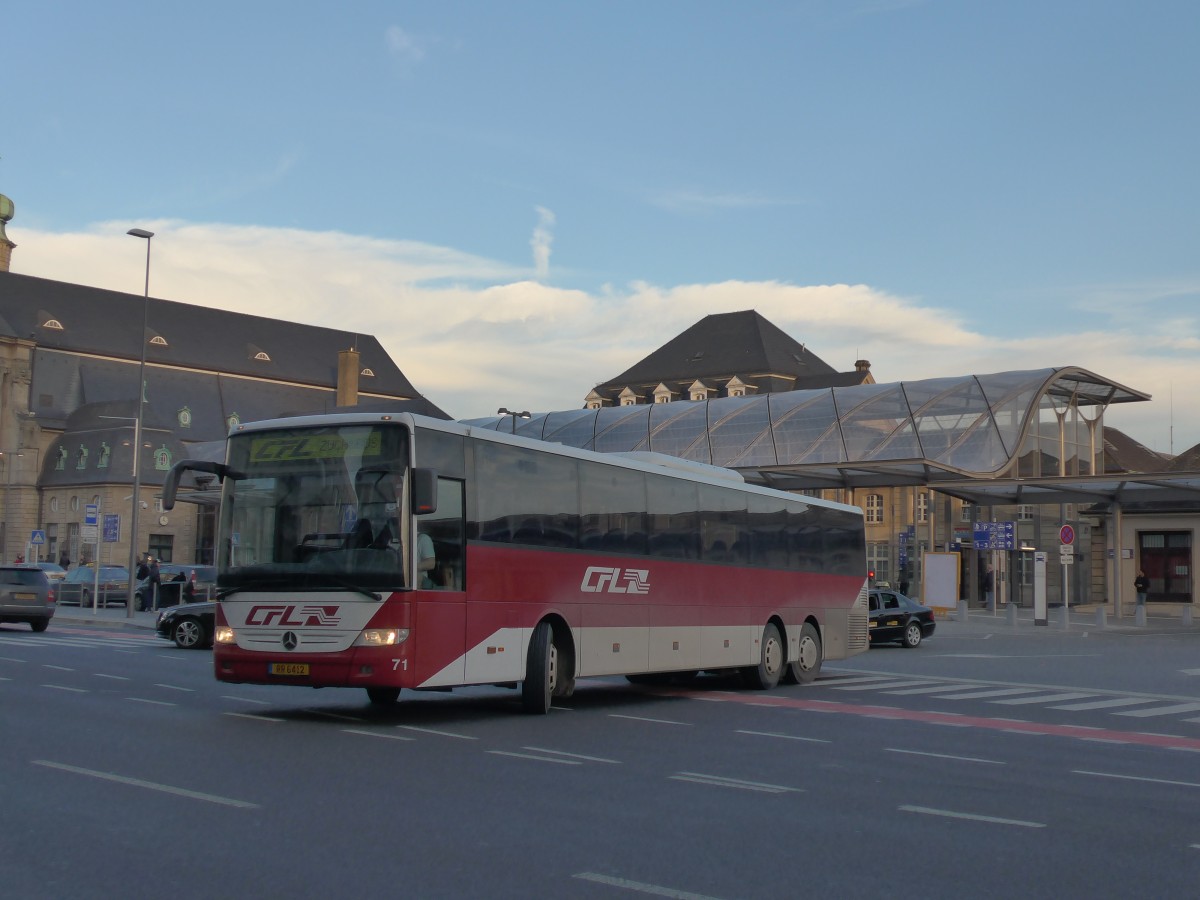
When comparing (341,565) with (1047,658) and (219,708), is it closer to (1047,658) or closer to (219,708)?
(219,708)

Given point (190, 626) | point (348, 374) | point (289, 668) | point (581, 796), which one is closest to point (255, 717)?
point (289, 668)

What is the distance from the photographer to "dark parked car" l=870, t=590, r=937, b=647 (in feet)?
113

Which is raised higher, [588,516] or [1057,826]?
[588,516]

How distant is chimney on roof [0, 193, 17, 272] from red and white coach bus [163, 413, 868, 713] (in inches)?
4663

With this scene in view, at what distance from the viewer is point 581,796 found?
9.95 meters

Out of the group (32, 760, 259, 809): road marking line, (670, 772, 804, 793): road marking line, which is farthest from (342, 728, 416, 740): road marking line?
(32, 760, 259, 809): road marking line

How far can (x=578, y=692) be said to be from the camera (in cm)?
2053

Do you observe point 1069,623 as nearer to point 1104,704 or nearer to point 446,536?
point 1104,704

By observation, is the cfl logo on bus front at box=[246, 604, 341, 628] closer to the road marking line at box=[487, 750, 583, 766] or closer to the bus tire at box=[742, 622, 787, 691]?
the road marking line at box=[487, 750, 583, 766]

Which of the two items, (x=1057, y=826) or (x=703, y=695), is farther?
(x=703, y=695)

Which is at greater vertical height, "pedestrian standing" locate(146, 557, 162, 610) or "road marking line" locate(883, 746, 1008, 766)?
"pedestrian standing" locate(146, 557, 162, 610)

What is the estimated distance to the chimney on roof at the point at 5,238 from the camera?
124 metres

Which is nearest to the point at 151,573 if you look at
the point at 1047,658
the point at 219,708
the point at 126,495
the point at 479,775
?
the point at 1047,658

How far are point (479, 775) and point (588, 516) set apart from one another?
22.3 feet
